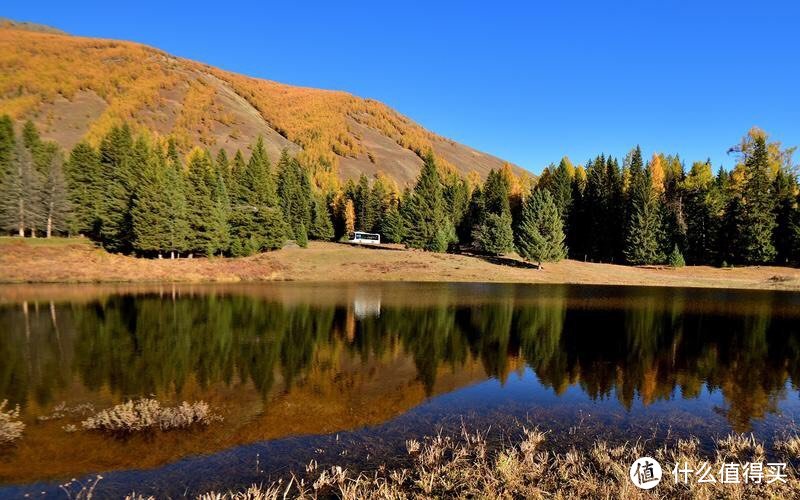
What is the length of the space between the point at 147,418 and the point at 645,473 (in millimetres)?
12750

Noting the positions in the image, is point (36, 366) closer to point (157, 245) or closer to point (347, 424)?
point (347, 424)

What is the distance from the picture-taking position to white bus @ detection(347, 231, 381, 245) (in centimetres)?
9380

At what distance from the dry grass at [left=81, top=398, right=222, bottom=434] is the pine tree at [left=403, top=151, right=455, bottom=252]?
68.3 metres

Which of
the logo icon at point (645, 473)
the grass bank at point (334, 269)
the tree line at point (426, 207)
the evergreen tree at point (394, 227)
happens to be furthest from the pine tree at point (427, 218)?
the logo icon at point (645, 473)

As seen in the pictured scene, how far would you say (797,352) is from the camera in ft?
79.8

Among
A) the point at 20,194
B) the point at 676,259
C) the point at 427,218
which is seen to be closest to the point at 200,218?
the point at 20,194

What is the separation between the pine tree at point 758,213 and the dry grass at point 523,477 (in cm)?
7501

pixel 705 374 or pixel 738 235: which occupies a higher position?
pixel 738 235

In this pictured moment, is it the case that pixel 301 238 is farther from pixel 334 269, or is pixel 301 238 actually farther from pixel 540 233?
pixel 540 233

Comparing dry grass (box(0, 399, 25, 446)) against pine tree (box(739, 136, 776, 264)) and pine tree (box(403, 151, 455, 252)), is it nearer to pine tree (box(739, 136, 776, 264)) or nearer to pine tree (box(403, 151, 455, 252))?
pine tree (box(403, 151, 455, 252))

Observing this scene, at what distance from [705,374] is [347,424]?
16086mm

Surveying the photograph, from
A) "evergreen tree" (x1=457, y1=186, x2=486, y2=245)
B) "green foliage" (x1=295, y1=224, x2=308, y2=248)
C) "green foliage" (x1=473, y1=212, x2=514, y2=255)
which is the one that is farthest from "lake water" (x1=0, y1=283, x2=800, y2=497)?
"evergreen tree" (x1=457, y1=186, x2=486, y2=245)

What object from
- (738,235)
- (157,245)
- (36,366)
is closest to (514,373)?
(36,366)

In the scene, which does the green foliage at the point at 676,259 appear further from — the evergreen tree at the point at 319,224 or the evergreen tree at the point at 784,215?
the evergreen tree at the point at 319,224
